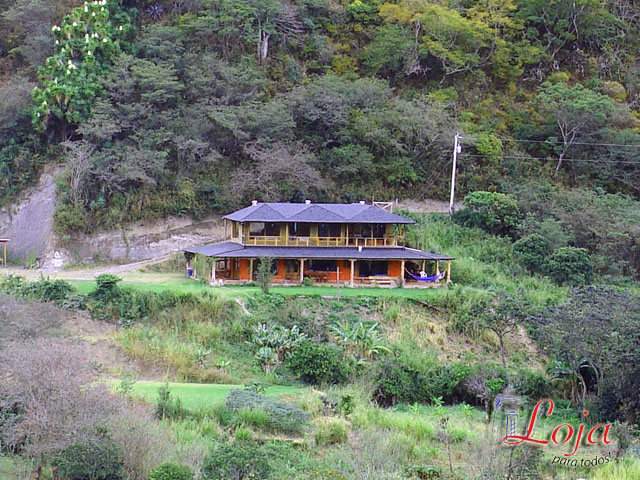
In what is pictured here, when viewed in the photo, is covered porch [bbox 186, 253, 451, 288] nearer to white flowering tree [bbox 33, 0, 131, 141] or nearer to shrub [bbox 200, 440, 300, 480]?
white flowering tree [bbox 33, 0, 131, 141]

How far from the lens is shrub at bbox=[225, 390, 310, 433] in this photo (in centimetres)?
1716

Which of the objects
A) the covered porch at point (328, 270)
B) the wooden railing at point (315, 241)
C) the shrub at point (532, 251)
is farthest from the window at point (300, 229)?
the shrub at point (532, 251)

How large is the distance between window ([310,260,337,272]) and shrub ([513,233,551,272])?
31.2 ft

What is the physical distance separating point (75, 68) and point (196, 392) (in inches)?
1089

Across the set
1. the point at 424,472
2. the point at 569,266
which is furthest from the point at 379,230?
the point at 424,472

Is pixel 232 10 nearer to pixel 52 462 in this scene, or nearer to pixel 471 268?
pixel 471 268

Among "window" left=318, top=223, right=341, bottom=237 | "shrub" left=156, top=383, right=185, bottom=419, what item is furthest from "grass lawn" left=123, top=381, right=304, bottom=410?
"window" left=318, top=223, right=341, bottom=237

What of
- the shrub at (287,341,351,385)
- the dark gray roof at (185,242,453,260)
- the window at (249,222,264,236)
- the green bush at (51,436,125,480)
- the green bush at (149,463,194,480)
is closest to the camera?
the green bush at (149,463,194,480)

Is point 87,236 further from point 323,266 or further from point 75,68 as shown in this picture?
point 323,266

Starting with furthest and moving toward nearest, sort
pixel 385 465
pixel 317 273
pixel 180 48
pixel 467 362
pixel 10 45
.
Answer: pixel 10 45 < pixel 180 48 < pixel 317 273 < pixel 467 362 < pixel 385 465

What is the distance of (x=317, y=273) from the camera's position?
36.1 meters

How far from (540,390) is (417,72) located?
3278 cm

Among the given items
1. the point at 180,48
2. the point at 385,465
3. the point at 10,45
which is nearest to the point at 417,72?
the point at 180,48

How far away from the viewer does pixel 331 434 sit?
1695 cm
